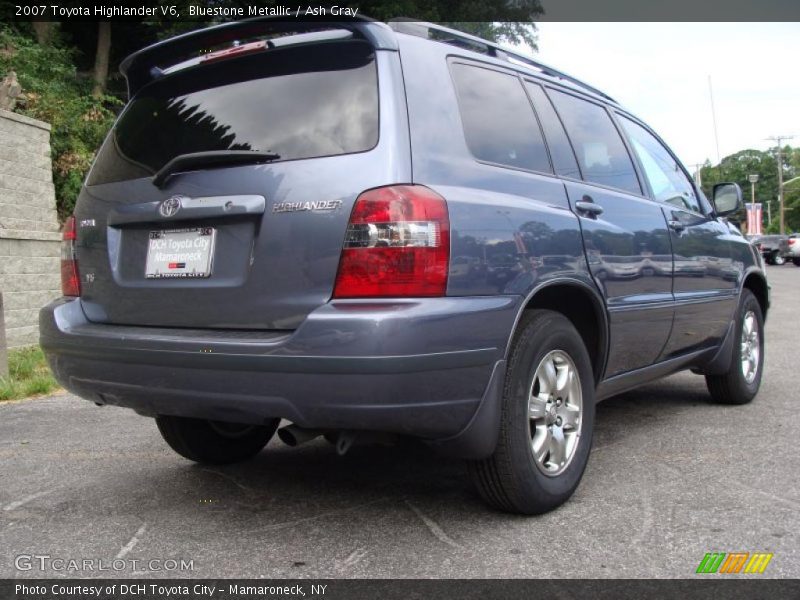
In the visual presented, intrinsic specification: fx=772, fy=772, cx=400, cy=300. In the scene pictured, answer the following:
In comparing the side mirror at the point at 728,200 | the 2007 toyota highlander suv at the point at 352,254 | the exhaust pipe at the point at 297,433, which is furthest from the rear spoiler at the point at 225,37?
the side mirror at the point at 728,200

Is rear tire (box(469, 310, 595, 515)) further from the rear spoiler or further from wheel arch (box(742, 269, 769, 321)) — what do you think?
wheel arch (box(742, 269, 769, 321))

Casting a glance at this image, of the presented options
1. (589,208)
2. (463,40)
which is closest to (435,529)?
(589,208)

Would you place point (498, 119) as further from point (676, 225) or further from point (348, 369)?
point (676, 225)

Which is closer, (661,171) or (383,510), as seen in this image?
(383,510)

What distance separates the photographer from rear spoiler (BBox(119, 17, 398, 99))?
8.86 feet

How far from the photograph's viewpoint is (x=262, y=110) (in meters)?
2.80

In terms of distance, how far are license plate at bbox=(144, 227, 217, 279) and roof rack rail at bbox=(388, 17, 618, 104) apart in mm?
1032

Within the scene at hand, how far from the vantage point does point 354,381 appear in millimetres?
2400

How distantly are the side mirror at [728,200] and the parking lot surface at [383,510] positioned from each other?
1353mm

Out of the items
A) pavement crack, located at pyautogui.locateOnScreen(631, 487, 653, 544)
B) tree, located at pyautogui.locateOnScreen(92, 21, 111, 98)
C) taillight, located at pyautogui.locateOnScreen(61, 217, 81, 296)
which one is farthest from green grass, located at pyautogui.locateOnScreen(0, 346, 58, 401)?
tree, located at pyautogui.locateOnScreen(92, 21, 111, 98)

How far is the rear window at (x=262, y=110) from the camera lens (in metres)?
2.65

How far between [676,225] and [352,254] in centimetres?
242

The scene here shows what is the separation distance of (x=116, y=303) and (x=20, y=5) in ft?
51.9

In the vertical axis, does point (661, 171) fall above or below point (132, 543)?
above
